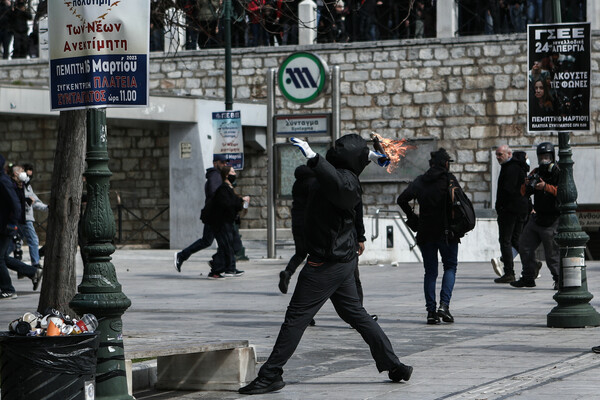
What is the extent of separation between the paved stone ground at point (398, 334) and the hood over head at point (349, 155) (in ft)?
4.73

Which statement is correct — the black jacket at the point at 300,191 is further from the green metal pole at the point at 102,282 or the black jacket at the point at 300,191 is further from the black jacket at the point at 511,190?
the black jacket at the point at 511,190

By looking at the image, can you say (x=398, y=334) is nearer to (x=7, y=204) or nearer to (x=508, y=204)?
(x=7, y=204)

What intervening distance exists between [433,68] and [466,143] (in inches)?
68.4

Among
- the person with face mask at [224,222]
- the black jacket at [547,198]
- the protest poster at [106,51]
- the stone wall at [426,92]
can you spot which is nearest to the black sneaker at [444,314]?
the black jacket at [547,198]

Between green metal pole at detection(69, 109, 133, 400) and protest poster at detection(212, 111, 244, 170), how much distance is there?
14655 millimetres

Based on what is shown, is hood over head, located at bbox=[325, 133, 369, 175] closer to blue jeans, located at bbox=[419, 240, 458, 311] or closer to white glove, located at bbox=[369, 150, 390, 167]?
white glove, located at bbox=[369, 150, 390, 167]

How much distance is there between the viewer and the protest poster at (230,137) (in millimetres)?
21812

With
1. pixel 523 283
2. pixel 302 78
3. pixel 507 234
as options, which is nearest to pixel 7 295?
pixel 523 283

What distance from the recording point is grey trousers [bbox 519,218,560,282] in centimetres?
1526

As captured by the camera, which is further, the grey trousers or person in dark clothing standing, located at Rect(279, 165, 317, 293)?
the grey trousers

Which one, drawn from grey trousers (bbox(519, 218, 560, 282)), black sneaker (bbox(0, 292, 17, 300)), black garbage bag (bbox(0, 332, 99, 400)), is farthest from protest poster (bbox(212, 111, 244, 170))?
black garbage bag (bbox(0, 332, 99, 400))

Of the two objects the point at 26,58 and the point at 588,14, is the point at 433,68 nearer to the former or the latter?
the point at 588,14

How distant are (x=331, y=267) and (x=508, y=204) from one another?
8.91 metres

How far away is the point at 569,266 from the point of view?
11.7 m
